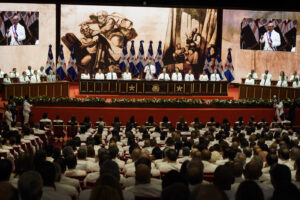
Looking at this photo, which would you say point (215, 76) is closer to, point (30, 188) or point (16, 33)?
point (16, 33)

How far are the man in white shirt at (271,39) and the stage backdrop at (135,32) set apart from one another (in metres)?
3.13

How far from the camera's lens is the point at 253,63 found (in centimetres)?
2570

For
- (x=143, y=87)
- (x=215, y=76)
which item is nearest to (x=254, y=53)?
(x=215, y=76)

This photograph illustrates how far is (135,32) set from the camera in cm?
2545

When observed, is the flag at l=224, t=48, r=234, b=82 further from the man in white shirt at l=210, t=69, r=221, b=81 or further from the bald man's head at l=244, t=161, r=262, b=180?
→ the bald man's head at l=244, t=161, r=262, b=180

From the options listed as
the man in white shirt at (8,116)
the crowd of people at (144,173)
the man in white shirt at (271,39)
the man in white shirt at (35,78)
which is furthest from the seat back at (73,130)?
the man in white shirt at (271,39)

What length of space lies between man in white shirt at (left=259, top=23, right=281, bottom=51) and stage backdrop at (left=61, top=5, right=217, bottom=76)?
3.13m

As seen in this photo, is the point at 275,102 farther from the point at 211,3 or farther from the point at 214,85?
the point at 211,3

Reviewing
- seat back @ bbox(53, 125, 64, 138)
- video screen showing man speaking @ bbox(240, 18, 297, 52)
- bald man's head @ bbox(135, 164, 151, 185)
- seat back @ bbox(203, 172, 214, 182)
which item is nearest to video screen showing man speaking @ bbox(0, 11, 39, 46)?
seat back @ bbox(53, 125, 64, 138)

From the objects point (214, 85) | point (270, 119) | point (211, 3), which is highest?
point (211, 3)

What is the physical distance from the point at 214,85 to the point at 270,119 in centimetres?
501

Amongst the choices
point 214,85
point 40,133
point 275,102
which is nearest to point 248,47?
point 214,85

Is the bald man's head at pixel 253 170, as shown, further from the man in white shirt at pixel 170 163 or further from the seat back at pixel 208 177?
the man in white shirt at pixel 170 163

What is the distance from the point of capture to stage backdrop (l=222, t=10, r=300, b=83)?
25281 millimetres
